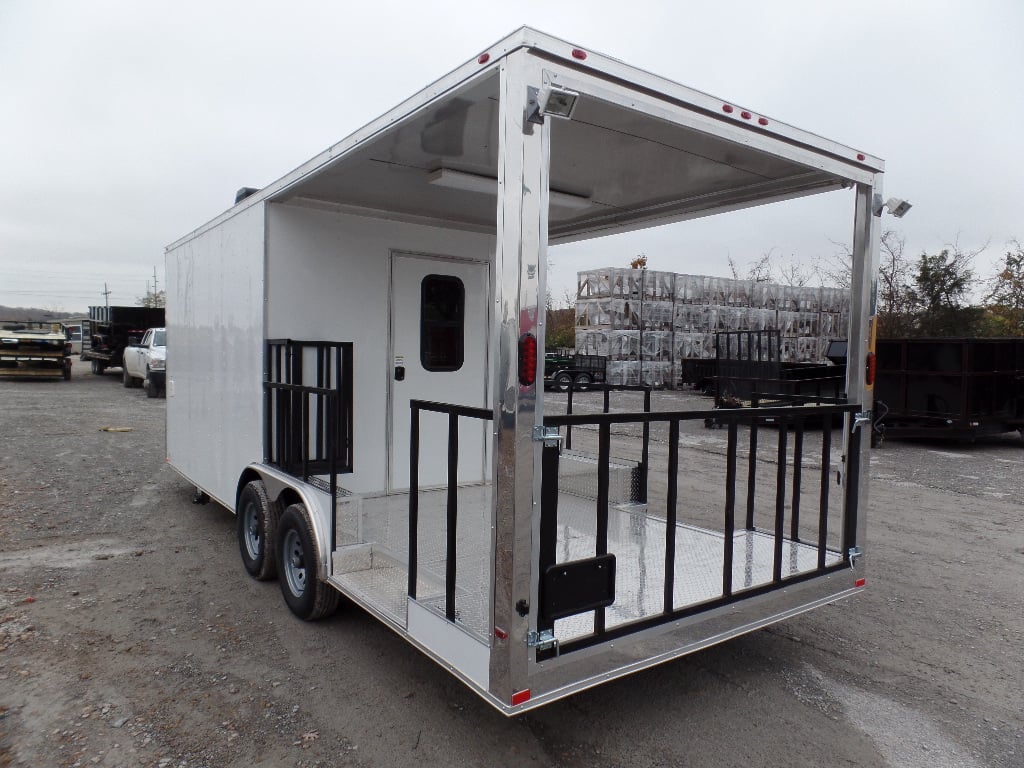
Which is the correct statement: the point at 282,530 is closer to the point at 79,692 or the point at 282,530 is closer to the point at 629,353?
the point at 79,692

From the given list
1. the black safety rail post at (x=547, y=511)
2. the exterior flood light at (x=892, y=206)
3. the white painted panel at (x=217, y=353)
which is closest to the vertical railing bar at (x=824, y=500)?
the exterior flood light at (x=892, y=206)

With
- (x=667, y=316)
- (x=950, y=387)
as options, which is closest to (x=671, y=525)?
(x=950, y=387)

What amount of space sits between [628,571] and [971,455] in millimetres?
9676

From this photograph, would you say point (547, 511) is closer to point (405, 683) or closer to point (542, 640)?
point (542, 640)

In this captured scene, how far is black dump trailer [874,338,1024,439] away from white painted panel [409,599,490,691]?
10245mm

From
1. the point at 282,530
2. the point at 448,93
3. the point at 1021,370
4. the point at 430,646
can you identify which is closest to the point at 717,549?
the point at 430,646

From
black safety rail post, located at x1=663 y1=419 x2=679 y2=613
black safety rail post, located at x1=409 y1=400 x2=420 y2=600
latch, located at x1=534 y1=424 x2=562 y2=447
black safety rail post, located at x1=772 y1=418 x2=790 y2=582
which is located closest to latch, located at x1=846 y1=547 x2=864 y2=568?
black safety rail post, located at x1=772 y1=418 x2=790 y2=582

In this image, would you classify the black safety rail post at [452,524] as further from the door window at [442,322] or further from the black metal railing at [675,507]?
the door window at [442,322]

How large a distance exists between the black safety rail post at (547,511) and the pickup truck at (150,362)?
15.9 metres

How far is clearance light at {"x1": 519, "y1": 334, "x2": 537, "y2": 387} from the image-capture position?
2.37m

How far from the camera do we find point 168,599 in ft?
14.4

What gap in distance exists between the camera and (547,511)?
8.39 ft

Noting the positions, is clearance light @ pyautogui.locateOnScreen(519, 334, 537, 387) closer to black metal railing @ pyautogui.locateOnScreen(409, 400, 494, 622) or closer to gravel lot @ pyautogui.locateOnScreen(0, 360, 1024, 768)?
black metal railing @ pyautogui.locateOnScreen(409, 400, 494, 622)

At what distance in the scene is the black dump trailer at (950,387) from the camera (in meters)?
10.9
